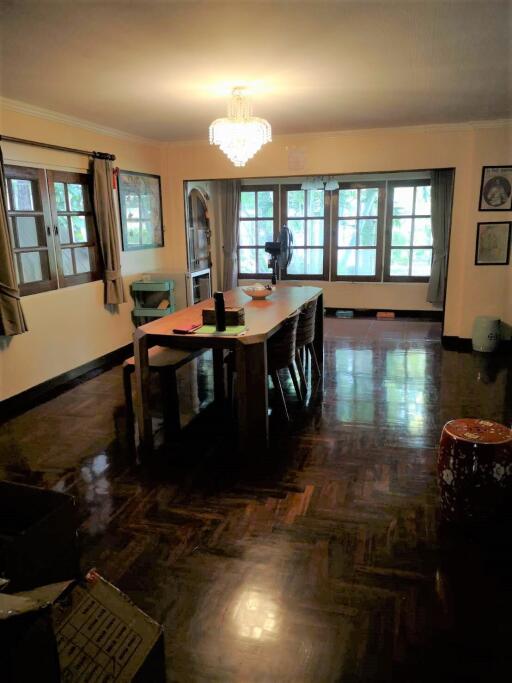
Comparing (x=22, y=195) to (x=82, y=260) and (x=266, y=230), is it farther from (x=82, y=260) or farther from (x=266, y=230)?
(x=266, y=230)

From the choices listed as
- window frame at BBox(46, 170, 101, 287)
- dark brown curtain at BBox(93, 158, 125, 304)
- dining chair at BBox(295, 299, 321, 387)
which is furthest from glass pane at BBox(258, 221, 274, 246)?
dining chair at BBox(295, 299, 321, 387)

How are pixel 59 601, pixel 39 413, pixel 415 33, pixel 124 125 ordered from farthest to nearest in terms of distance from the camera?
pixel 124 125
pixel 39 413
pixel 415 33
pixel 59 601

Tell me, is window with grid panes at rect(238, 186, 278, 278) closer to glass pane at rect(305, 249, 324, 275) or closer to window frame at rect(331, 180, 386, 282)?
glass pane at rect(305, 249, 324, 275)

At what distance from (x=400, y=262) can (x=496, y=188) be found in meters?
2.44

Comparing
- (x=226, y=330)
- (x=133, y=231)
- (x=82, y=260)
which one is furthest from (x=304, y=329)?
(x=133, y=231)

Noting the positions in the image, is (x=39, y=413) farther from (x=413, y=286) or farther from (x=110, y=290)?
(x=413, y=286)

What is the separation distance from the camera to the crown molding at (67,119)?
12.9 feet

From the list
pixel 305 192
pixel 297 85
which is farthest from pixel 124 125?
pixel 305 192

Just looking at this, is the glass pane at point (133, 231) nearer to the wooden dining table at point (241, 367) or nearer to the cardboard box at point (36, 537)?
the wooden dining table at point (241, 367)

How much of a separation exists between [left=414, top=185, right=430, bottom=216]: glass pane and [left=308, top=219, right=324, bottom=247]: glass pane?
147 centimetres

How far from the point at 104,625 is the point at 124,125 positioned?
4.81 m

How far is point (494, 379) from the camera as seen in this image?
462 centimetres

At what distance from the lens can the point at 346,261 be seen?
7992 millimetres

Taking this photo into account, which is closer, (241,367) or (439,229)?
(241,367)
